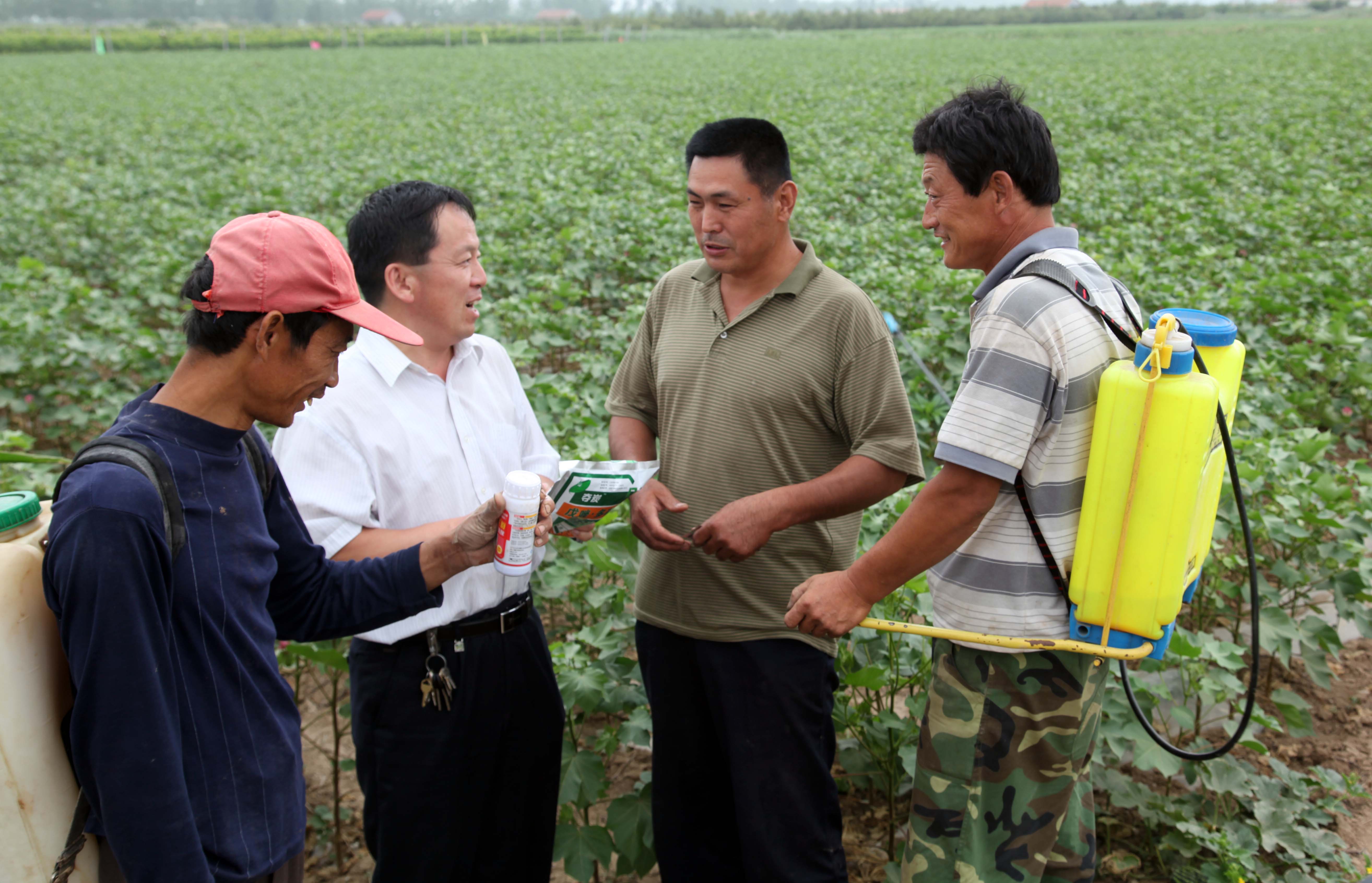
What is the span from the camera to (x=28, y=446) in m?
3.73

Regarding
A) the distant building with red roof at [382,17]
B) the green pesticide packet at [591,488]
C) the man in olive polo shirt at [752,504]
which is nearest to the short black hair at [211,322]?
the green pesticide packet at [591,488]

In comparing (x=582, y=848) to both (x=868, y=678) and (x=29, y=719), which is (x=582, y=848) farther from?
(x=29, y=719)

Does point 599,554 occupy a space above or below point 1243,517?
below

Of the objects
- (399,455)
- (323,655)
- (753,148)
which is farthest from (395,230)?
(323,655)

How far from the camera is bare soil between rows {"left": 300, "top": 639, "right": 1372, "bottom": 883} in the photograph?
2.80 m

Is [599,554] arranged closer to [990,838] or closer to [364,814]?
[364,814]

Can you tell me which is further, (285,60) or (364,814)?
(285,60)

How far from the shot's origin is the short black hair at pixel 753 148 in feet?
7.34

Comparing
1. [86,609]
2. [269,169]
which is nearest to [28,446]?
[86,609]

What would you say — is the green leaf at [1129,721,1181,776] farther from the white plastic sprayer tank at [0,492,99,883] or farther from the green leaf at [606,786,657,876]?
the white plastic sprayer tank at [0,492,99,883]

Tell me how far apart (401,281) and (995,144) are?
4.12ft

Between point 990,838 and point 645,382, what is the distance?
52.4 inches

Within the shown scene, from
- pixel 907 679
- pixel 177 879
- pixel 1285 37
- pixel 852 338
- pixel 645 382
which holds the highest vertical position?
pixel 1285 37

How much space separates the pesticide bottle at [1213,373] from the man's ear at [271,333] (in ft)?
4.89
